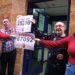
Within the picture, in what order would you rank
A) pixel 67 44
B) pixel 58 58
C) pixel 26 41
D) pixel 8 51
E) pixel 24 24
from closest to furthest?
pixel 67 44, pixel 58 58, pixel 26 41, pixel 24 24, pixel 8 51

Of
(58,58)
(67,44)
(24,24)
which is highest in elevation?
(24,24)

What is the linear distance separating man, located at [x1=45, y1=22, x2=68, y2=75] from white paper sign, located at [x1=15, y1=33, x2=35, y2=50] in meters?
0.45

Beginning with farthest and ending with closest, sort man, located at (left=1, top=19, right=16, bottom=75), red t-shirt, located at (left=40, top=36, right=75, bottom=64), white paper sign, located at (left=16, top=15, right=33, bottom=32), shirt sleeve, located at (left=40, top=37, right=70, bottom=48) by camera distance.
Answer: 1. man, located at (left=1, top=19, right=16, bottom=75)
2. white paper sign, located at (left=16, top=15, right=33, bottom=32)
3. shirt sleeve, located at (left=40, top=37, right=70, bottom=48)
4. red t-shirt, located at (left=40, top=36, right=75, bottom=64)

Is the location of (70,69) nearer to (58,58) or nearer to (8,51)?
(58,58)

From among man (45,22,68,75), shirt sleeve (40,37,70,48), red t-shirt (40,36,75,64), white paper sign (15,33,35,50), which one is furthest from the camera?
white paper sign (15,33,35,50)

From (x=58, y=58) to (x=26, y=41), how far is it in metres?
0.79

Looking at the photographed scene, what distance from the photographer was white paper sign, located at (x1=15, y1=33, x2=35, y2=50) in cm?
491

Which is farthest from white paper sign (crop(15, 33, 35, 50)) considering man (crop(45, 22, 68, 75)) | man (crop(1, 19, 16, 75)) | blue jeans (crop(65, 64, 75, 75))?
blue jeans (crop(65, 64, 75, 75))

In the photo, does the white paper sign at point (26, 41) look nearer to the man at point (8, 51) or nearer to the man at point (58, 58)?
the man at point (8, 51)

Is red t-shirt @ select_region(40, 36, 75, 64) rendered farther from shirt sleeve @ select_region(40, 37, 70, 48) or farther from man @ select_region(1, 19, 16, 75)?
man @ select_region(1, 19, 16, 75)

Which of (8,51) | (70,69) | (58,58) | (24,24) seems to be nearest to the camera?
(70,69)

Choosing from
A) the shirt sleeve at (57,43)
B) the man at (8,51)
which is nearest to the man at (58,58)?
the shirt sleeve at (57,43)

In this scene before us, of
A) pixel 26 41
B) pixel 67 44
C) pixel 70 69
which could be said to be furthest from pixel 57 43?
pixel 26 41

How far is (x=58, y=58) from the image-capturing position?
15.2 ft
